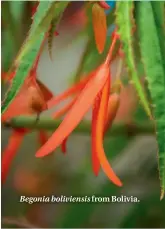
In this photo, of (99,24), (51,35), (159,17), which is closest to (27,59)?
(51,35)

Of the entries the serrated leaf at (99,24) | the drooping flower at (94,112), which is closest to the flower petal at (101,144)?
the drooping flower at (94,112)

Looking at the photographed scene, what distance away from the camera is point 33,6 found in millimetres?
983

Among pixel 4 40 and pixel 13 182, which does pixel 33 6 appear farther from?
pixel 13 182

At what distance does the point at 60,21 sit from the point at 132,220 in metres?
0.50

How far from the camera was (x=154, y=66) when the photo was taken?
90 centimetres

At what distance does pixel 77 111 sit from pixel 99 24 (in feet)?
0.70

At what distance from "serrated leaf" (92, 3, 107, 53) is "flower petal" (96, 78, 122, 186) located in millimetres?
102

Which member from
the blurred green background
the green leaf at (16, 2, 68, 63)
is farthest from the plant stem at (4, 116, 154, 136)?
the green leaf at (16, 2, 68, 63)

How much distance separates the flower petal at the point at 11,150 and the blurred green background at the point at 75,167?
0.01 m

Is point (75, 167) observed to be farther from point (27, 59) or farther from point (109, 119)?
point (27, 59)

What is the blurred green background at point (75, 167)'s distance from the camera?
3.24 ft

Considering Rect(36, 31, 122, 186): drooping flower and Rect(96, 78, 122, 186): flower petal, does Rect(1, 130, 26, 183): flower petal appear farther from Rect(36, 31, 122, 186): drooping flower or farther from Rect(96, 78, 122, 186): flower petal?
Rect(96, 78, 122, 186): flower petal

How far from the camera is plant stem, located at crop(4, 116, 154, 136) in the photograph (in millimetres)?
973

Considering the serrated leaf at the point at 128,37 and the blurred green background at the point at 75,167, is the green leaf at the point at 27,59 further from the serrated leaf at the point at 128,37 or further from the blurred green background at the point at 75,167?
the serrated leaf at the point at 128,37
